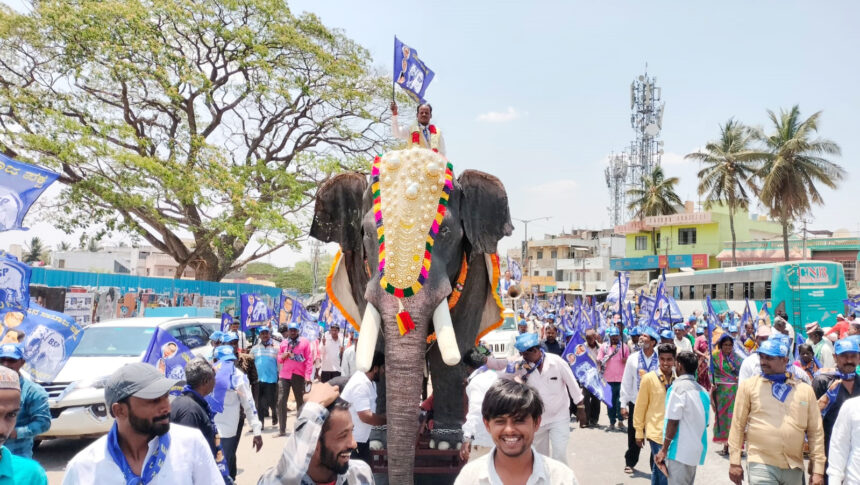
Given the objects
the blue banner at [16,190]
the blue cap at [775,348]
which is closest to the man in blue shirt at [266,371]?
the blue banner at [16,190]

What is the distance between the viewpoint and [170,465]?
249cm

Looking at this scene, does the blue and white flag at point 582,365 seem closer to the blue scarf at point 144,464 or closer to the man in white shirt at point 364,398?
the man in white shirt at point 364,398

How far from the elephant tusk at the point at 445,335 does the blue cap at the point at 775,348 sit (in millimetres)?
2085

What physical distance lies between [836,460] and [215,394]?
15.2 ft

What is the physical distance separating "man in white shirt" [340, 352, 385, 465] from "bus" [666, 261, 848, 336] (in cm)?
1562

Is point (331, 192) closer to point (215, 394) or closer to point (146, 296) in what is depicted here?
point (215, 394)

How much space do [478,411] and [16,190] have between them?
458 cm

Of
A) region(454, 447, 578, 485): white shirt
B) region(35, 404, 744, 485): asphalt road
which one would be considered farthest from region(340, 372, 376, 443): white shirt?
region(454, 447, 578, 485): white shirt

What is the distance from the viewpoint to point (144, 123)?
734 inches

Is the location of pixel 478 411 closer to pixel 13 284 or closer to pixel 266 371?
pixel 266 371

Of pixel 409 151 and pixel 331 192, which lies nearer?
pixel 409 151

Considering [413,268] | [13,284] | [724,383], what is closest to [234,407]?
[413,268]

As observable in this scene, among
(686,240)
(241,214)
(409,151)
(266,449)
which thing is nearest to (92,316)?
(241,214)

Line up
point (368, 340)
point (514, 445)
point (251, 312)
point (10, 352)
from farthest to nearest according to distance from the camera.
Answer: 1. point (251, 312)
2. point (368, 340)
3. point (10, 352)
4. point (514, 445)
